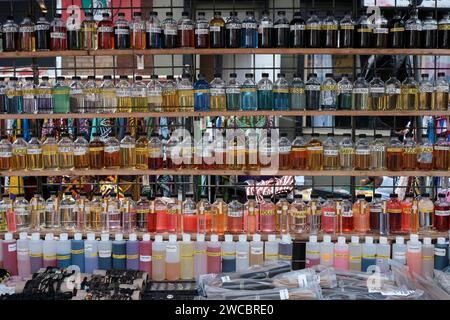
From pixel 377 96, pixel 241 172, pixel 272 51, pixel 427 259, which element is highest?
pixel 272 51

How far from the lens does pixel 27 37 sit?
389 cm

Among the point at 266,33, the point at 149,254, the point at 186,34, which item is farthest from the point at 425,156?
the point at 149,254

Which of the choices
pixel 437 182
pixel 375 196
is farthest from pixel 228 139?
pixel 437 182

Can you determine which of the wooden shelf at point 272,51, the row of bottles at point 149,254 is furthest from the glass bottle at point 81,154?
the wooden shelf at point 272,51

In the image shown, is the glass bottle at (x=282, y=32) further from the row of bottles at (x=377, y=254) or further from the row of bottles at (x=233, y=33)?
the row of bottles at (x=377, y=254)

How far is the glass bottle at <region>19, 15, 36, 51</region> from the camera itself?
12.8 feet

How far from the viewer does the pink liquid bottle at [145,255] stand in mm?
3750

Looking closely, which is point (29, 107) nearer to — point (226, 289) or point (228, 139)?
point (228, 139)

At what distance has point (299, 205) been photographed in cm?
393

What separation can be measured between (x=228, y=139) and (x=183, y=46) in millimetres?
675

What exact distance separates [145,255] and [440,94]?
2164mm

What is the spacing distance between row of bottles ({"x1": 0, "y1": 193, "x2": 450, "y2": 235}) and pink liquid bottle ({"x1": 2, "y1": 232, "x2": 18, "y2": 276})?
0.48 ft

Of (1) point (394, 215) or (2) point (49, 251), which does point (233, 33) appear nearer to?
(1) point (394, 215)
